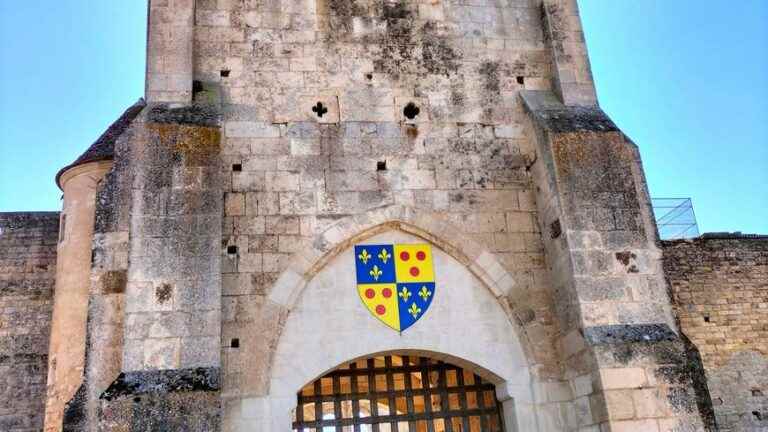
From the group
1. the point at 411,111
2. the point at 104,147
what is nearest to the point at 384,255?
the point at 411,111

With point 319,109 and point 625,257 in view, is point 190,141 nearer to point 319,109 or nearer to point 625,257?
point 319,109

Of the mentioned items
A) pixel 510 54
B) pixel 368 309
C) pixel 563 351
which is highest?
pixel 510 54

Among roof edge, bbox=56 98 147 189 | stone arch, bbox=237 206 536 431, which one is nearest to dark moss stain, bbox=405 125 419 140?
stone arch, bbox=237 206 536 431

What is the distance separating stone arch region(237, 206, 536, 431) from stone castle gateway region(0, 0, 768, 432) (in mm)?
20

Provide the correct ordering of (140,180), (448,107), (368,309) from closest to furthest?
(140,180) → (368,309) → (448,107)

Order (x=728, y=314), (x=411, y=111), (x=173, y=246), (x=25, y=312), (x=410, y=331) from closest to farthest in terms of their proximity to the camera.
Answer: (x=173, y=246), (x=410, y=331), (x=411, y=111), (x=25, y=312), (x=728, y=314)

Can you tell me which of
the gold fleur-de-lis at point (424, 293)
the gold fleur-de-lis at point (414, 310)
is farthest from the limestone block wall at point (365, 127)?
the gold fleur-de-lis at point (414, 310)

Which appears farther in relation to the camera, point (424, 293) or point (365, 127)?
point (365, 127)

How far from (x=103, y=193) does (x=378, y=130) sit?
273 centimetres

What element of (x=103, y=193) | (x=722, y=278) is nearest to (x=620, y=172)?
(x=103, y=193)

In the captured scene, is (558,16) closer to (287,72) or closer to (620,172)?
(620,172)

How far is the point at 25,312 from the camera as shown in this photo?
1117cm

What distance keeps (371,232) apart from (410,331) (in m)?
1.03

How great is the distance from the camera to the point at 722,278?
1346cm
